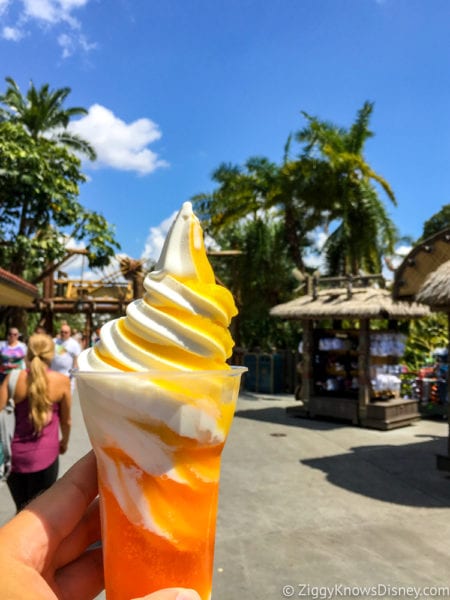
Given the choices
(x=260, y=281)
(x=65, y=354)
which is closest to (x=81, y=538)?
(x=65, y=354)

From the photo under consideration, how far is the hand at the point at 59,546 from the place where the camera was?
1.11 m

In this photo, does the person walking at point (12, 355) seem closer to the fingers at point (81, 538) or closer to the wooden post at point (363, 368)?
the wooden post at point (363, 368)

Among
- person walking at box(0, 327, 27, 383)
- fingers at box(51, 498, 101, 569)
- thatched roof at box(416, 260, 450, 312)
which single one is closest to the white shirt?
person walking at box(0, 327, 27, 383)

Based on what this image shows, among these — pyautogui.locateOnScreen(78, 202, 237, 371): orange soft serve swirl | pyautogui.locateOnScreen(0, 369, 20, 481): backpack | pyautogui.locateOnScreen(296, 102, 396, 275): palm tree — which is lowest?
pyautogui.locateOnScreen(0, 369, 20, 481): backpack

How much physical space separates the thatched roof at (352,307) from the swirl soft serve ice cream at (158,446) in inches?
365

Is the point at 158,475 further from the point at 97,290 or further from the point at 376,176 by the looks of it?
the point at 97,290

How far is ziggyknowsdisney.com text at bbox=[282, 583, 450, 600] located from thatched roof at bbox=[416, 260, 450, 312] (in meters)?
3.73

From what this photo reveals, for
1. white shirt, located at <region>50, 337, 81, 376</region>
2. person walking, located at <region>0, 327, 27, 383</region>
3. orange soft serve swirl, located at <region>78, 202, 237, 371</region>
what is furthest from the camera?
person walking, located at <region>0, 327, 27, 383</region>

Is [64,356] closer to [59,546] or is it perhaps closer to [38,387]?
[38,387]

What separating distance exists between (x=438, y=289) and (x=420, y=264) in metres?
1.33

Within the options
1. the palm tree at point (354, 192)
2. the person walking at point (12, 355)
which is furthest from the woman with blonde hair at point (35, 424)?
the palm tree at point (354, 192)

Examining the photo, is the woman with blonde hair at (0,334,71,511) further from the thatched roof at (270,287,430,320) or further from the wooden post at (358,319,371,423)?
the wooden post at (358,319,371,423)

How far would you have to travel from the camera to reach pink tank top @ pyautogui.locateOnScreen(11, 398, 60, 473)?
12.9ft

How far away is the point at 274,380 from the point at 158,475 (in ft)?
50.2
